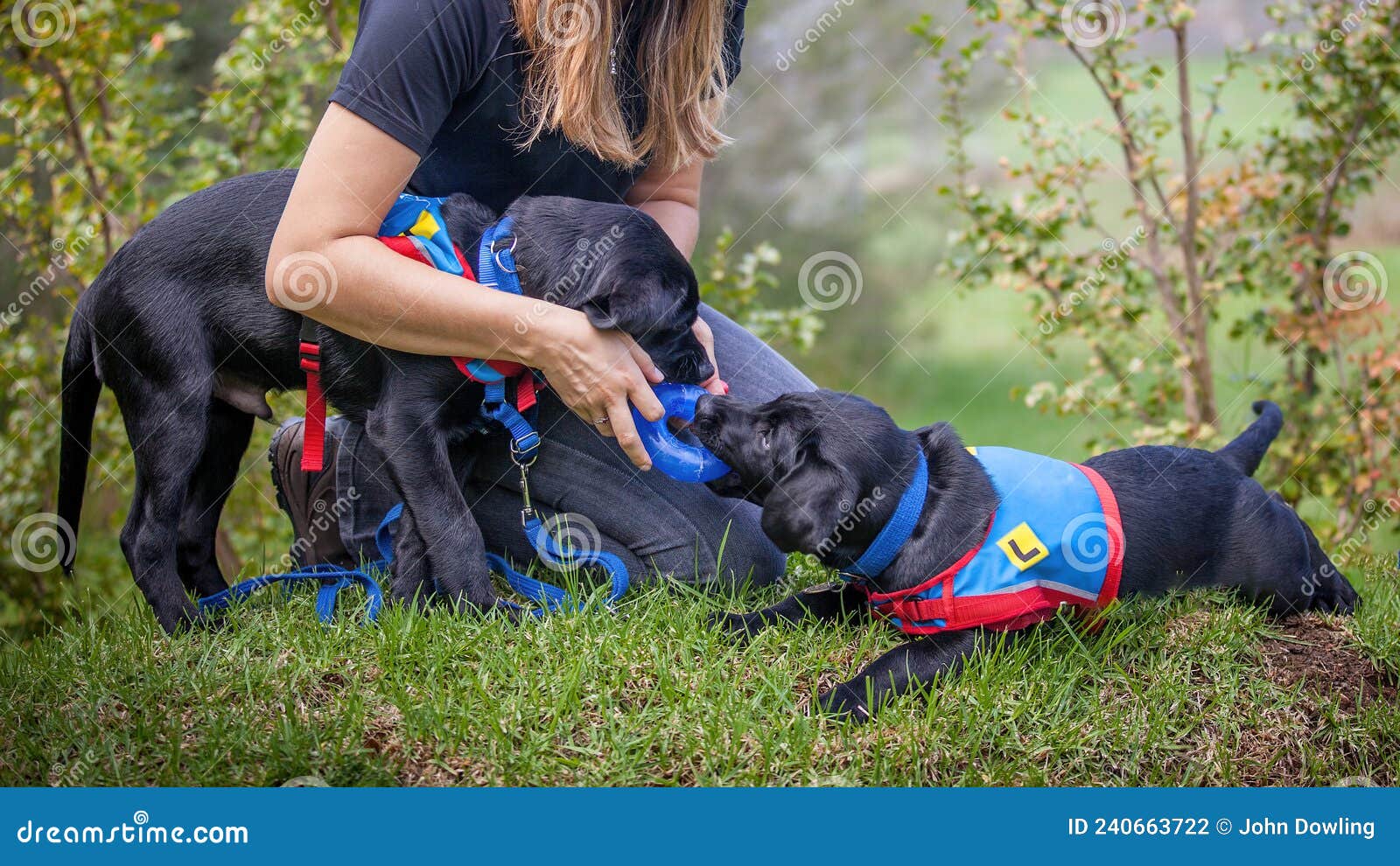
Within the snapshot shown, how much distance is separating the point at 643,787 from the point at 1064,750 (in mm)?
871

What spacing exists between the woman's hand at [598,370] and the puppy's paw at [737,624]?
1.36 feet

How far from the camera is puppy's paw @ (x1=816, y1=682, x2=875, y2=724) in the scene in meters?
2.26

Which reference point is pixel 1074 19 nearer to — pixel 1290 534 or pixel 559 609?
Answer: pixel 1290 534

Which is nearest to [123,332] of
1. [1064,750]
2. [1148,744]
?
[1064,750]

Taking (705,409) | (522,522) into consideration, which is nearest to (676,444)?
(705,409)

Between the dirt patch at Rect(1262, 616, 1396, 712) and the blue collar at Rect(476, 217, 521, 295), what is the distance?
198 centimetres

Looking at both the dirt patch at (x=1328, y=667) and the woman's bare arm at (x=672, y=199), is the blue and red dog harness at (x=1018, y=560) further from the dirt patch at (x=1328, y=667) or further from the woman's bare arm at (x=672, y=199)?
the woman's bare arm at (x=672, y=199)

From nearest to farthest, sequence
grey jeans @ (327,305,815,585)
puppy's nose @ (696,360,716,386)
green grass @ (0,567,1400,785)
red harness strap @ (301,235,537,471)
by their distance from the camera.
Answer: green grass @ (0,567,1400,785) < red harness strap @ (301,235,537,471) < puppy's nose @ (696,360,716,386) < grey jeans @ (327,305,815,585)

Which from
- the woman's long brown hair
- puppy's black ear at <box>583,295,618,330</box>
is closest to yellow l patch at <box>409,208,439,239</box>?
the woman's long brown hair

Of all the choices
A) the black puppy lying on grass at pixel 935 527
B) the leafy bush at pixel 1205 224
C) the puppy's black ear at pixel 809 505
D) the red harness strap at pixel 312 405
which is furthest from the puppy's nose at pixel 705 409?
the leafy bush at pixel 1205 224

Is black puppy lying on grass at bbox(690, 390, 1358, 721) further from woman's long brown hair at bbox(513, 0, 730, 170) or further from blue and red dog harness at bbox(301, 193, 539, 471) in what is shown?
woman's long brown hair at bbox(513, 0, 730, 170)

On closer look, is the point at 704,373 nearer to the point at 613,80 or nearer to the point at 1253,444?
the point at 613,80

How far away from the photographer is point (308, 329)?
266cm

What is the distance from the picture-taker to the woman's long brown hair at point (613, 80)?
103 inches
